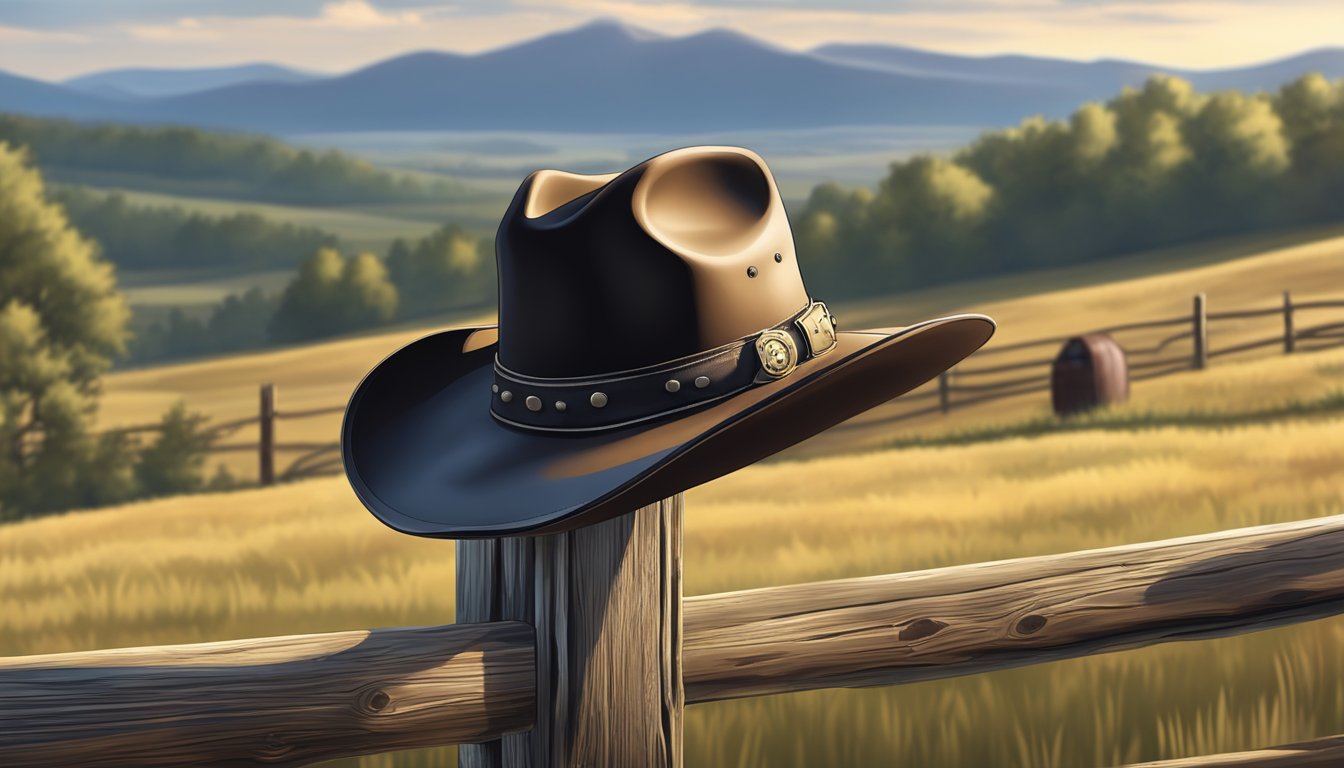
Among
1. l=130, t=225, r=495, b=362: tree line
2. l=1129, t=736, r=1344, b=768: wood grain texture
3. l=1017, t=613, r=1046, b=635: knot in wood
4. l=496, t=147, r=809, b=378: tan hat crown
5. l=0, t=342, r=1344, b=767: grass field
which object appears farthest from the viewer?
l=130, t=225, r=495, b=362: tree line

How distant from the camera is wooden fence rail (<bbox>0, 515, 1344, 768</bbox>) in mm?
2453

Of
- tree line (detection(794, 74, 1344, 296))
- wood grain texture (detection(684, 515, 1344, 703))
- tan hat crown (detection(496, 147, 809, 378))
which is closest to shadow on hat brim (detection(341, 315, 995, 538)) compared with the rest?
tan hat crown (detection(496, 147, 809, 378))

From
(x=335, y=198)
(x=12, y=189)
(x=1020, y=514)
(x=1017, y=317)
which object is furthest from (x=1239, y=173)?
(x=1020, y=514)

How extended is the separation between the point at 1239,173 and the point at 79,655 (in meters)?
38.3

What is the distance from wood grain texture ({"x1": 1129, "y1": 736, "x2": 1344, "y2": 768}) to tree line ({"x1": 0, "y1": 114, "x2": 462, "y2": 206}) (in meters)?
36.4

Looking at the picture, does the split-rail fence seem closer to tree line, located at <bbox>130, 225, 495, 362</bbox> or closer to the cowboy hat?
the cowboy hat

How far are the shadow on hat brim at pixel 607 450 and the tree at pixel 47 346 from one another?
64.5 feet

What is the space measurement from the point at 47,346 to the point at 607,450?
854 inches

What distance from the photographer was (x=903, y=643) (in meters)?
2.99

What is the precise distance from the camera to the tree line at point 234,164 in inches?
1548

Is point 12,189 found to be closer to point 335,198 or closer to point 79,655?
point 335,198

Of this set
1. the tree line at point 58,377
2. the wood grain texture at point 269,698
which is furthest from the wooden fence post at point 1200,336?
the wood grain texture at point 269,698

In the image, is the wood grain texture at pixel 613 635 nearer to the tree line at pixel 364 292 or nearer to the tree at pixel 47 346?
the tree at pixel 47 346

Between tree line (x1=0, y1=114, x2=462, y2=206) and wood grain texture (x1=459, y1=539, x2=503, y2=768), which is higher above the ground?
tree line (x1=0, y1=114, x2=462, y2=206)
